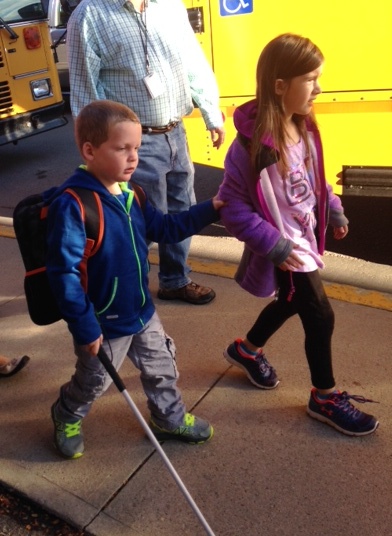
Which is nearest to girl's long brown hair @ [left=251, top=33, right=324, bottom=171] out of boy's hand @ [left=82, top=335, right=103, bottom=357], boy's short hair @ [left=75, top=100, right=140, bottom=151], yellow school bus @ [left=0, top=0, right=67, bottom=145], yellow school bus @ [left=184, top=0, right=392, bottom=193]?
boy's short hair @ [left=75, top=100, right=140, bottom=151]

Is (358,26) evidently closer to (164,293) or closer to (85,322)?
(164,293)

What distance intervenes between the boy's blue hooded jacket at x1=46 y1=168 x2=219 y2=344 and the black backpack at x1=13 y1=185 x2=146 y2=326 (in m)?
0.03

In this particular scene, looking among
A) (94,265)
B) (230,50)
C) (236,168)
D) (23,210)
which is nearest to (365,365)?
(236,168)

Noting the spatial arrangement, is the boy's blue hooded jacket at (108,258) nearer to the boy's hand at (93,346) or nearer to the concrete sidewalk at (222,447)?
the boy's hand at (93,346)

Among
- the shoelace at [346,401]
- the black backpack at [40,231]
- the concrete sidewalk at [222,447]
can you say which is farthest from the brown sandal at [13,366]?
the shoelace at [346,401]

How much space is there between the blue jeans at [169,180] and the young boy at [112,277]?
92 centimetres

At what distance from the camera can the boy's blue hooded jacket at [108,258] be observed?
2.13 metres

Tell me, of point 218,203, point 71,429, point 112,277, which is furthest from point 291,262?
point 71,429

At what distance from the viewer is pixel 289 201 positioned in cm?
244

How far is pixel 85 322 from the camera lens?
2.16 m

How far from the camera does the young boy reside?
7.02 feet

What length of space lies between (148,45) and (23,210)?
131 cm

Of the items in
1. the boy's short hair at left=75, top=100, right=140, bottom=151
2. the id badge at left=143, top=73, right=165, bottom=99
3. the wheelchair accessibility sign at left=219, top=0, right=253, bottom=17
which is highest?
the wheelchair accessibility sign at left=219, top=0, right=253, bottom=17

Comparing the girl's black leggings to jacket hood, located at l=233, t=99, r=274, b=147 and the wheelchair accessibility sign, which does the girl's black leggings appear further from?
the wheelchair accessibility sign
